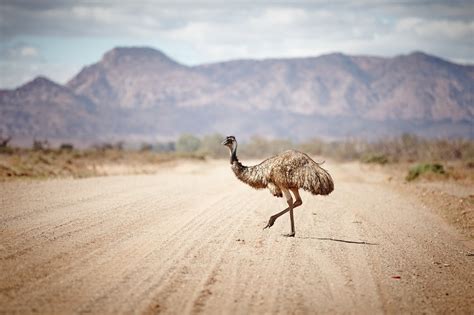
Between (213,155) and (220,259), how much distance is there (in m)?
52.3

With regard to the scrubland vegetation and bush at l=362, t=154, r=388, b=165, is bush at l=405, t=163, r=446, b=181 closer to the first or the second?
the scrubland vegetation

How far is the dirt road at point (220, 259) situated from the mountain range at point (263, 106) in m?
114

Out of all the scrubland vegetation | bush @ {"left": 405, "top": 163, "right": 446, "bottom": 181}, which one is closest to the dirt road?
the scrubland vegetation

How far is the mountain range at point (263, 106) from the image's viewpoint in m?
143

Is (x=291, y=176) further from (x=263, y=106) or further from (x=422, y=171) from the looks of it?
(x=263, y=106)

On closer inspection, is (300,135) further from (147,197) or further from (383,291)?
(383,291)

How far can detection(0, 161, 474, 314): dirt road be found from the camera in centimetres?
735

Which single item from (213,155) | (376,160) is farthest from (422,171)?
(213,155)

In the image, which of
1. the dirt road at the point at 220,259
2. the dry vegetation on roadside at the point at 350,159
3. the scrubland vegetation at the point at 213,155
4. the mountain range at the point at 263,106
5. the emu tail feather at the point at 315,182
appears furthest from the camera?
the mountain range at the point at 263,106

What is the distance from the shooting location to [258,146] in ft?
250

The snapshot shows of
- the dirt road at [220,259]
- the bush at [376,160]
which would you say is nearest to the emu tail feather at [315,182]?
the dirt road at [220,259]

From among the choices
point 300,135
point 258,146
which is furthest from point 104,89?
point 258,146

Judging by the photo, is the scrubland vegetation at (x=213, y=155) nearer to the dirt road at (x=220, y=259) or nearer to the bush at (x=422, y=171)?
the bush at (x=422, y=171)

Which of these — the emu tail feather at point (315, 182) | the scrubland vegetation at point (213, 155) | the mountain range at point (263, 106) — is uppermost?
the mountain range at point (263, 106)
